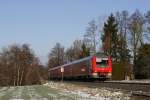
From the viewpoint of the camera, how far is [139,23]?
83.4m

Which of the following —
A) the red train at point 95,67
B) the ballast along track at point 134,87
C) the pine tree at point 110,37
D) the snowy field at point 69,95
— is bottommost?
the snowy field at point 69,95

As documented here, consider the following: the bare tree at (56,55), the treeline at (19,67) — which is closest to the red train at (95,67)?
the treeline at (19,67)

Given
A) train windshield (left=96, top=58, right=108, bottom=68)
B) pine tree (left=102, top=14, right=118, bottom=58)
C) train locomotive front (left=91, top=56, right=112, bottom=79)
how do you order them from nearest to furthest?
1. train locomotive front (left=91, top=56, right=112, bottom=79)
2. train windshield (left=96, top=58, right=108, bottom=68)
3. pine tree (left=102, top=14, right=118, bottom=58)

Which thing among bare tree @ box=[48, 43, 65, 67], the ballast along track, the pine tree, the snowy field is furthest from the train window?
bare tree @ box=[48, 43, 65, 67]

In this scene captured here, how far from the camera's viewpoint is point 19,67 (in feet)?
370

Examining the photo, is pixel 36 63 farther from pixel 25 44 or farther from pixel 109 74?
pixel 109 74

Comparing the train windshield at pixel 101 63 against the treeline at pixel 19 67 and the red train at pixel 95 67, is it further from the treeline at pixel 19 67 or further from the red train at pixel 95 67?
the treeline at pixel 19 67

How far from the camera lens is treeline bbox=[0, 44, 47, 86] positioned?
4254 inches

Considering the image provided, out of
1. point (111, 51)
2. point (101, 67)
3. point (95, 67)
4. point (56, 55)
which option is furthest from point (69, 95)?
point (56, 55)

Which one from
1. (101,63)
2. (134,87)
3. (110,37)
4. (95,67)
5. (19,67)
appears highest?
(110,37)

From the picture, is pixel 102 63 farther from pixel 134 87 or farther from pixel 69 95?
pixel 69 95

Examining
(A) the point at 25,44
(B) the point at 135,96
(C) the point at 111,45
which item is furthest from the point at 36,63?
(B) the point at 135,96

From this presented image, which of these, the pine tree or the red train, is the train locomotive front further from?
the pine tree

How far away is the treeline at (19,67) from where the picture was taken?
10806 centimetres
